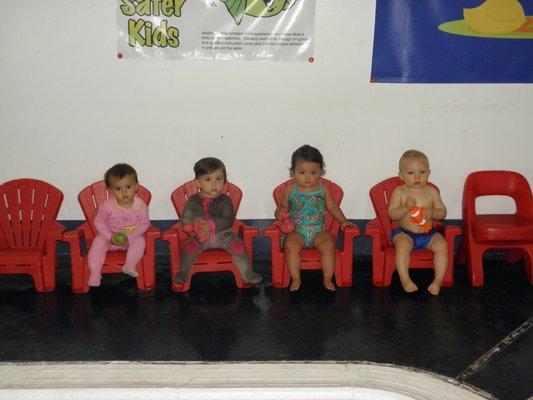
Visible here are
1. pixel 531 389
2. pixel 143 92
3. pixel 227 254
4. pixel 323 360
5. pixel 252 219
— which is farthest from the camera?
pixel 252 219

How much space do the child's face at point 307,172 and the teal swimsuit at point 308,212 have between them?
0.40ft

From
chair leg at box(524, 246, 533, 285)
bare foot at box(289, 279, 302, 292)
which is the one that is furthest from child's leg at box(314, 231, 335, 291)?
chair leg at box(524, 246, 533, 285)

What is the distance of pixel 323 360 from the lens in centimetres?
354

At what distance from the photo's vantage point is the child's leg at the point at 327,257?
14.9 ft

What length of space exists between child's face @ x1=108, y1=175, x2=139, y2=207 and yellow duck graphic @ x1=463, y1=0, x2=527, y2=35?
3.05m

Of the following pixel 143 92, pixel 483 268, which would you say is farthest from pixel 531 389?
pixel 143 92

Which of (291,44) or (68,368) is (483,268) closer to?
(291,44)

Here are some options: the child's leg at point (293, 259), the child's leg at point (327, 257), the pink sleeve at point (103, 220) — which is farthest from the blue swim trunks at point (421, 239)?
the pink sleeve at point (103, 220)

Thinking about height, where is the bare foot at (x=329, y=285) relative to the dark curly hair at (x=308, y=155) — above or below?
below

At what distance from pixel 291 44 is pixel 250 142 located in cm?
90

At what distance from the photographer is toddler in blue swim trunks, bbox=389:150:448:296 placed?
454 centimetres

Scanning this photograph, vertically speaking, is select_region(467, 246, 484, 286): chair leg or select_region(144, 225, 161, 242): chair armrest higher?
select_region(144, 225, 161, 242): chair armrest

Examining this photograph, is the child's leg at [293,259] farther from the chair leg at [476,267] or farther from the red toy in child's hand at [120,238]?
the chair leg at [476,267]

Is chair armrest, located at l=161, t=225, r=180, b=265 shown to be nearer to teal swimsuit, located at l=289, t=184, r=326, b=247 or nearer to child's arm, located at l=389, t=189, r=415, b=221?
teal swimsuit, located at l=289, t=184, r=326, b=247
